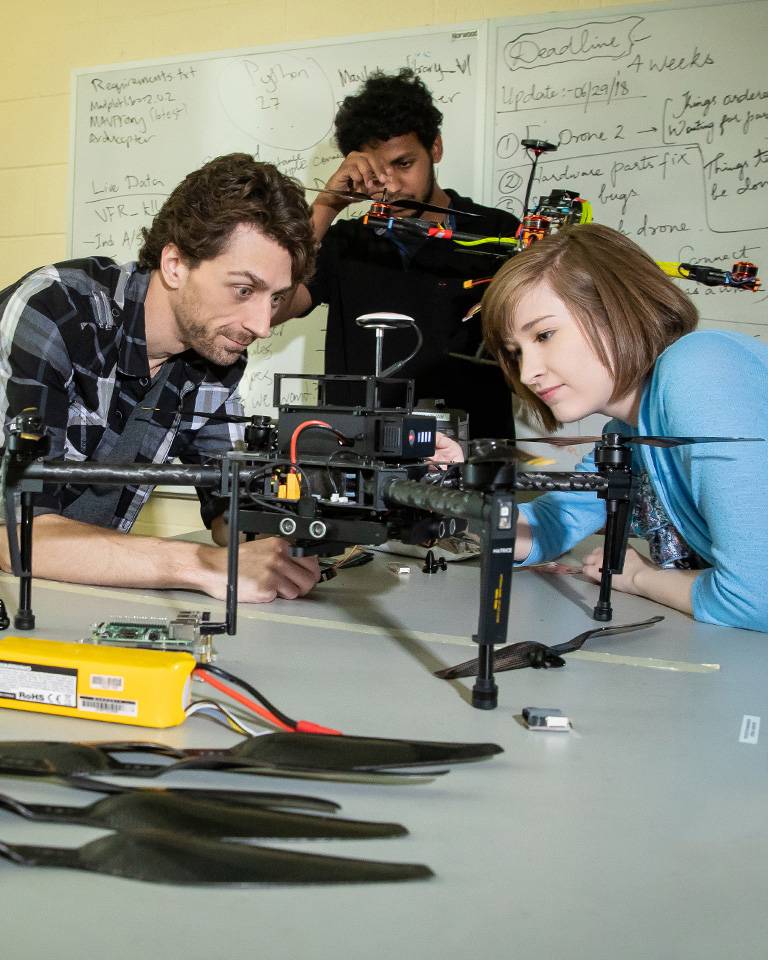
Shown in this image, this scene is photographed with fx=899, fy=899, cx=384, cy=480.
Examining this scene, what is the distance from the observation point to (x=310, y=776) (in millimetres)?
719

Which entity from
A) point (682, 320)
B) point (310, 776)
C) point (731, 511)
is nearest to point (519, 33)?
point (682, 320)

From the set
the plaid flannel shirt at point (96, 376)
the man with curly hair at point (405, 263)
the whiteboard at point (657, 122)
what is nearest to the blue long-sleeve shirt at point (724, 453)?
the plaid flannel shirt at point (96, 376)

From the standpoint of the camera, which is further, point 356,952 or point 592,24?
point 592,24

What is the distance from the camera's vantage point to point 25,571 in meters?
1.21

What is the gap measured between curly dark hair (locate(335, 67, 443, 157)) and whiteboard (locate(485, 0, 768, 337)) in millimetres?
364

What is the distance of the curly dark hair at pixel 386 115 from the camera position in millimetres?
2830

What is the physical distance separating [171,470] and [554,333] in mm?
767

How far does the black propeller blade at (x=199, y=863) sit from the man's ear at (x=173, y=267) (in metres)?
1.60

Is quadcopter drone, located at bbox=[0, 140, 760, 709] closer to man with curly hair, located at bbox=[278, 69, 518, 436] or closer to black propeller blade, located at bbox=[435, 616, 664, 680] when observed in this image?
black propeller blade, located at bbox=[435, 616, 664, 680]

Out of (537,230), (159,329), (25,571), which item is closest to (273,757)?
(25,571)

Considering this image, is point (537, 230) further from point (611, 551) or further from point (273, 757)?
point (273, 757)

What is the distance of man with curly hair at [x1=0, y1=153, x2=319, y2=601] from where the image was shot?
174 centimetres

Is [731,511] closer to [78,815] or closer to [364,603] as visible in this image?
[364,603]

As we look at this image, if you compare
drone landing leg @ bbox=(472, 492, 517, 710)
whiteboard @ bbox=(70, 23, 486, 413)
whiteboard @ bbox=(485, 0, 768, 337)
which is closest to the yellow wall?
whiteboard @ bbox=(70, 23, 486, 413)
